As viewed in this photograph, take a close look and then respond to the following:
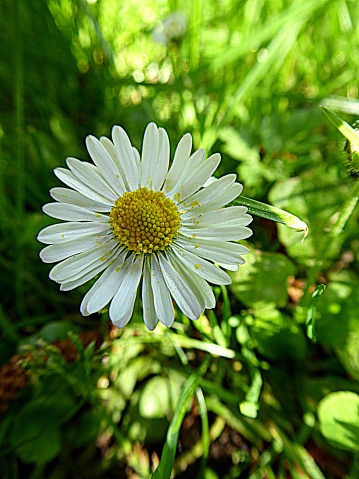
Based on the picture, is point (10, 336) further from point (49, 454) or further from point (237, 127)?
point (237, 127)

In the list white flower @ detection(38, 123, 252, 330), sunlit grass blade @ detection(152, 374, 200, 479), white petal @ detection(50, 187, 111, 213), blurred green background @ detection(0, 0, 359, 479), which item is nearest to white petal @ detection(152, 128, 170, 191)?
white flower @ detection(38, 123, 252, 330)

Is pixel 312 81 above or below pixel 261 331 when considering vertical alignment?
above

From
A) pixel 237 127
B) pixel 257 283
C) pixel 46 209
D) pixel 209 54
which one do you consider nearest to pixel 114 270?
pixel 46 209

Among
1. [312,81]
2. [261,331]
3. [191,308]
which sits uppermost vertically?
[312,81]

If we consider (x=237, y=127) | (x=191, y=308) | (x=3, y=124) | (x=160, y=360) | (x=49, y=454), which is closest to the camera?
(x=191, y=308)

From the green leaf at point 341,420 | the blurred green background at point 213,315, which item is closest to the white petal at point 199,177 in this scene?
the blurred green background at point 213,315

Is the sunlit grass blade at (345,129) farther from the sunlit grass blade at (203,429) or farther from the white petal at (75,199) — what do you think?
the sunlit grass blade at (203,429)

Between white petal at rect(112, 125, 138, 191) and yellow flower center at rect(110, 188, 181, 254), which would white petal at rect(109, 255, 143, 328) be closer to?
yellow flower center at rect(110, 188, 181, 254)
